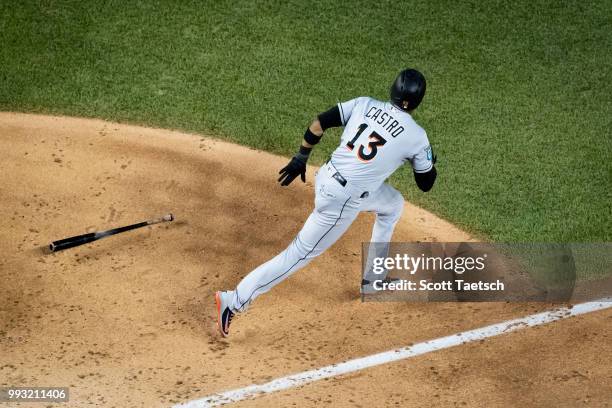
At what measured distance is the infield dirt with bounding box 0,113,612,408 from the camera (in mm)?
6738

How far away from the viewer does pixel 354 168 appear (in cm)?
694

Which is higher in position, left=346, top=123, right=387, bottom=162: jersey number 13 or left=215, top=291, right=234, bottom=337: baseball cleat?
left=346, top=123, right=387, bottom=162: jersey number 13

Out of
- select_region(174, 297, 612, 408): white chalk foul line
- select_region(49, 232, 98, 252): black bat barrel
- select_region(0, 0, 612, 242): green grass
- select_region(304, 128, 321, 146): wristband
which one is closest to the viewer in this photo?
select_region(174, 297, 612, 408): white chalk foul line

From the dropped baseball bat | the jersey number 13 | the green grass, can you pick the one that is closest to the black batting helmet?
the jersey number 13

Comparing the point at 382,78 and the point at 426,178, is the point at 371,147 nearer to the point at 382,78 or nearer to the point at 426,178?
the point at 426,178

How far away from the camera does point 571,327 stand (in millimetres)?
7371

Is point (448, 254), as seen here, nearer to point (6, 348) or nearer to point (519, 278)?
point (519, 278)

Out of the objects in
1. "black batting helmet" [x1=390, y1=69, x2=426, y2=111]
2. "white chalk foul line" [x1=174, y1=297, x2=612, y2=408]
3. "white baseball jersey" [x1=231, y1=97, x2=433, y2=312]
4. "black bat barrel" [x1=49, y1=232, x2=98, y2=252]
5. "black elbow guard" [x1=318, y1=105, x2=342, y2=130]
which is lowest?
"white chalk foul line" [x1=174, y1=297, x2=612, y2=408]

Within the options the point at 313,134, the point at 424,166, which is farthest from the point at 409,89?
the point at 313,134

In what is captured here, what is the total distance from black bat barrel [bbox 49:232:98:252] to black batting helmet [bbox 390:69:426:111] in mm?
2732

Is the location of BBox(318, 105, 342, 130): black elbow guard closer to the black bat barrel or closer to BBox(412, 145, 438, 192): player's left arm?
BBox(412, 145, 438, 192): player's left arm

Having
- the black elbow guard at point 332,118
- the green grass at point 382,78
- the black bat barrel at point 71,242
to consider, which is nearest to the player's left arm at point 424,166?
the black elbow guard at point 332,118

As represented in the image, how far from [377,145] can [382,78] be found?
139 inches

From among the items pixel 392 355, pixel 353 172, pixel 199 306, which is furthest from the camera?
pixel 199 306
